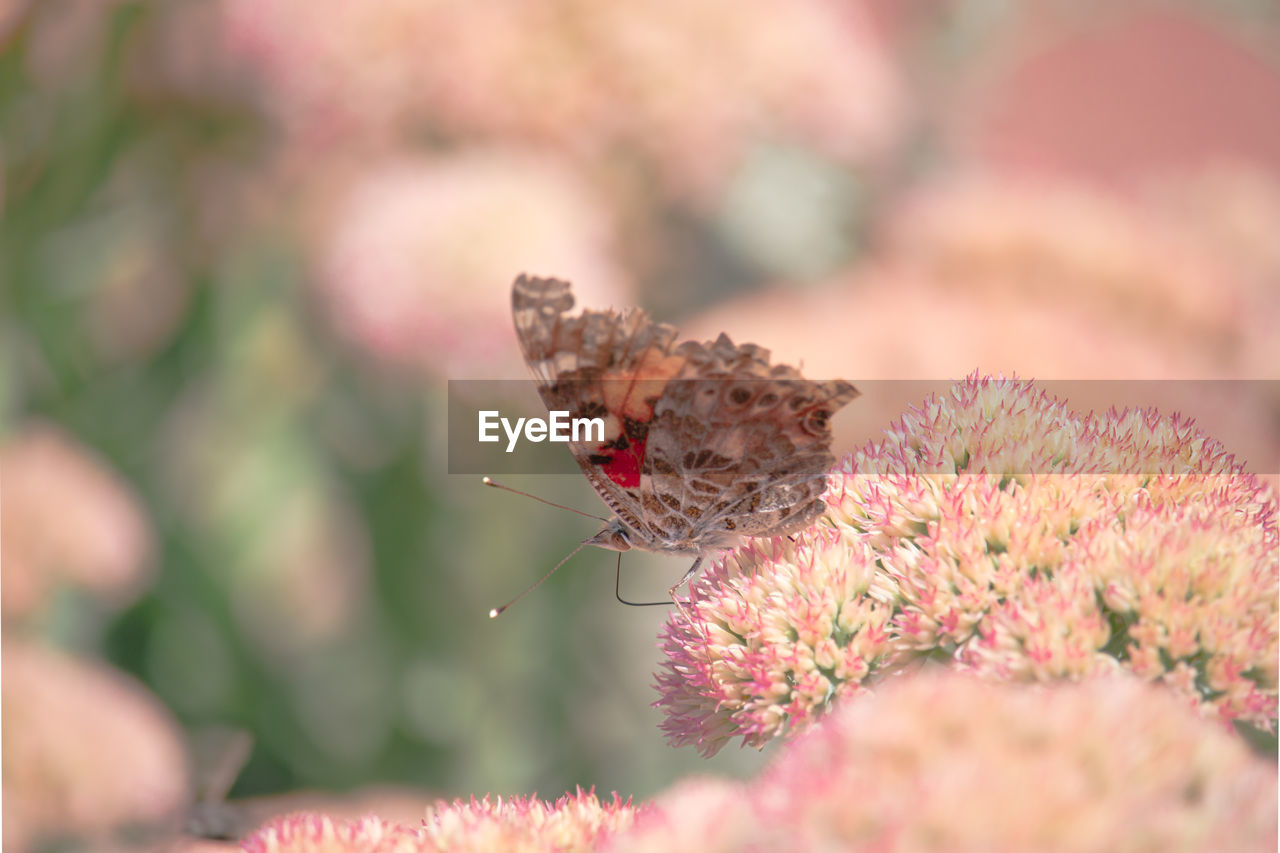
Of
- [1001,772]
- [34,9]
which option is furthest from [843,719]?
[34,9]

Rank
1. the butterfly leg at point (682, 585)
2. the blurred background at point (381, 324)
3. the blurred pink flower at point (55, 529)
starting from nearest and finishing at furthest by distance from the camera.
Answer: the butterfly leg at point (682, 585) → the blurred pink flower at point (55, 529) → the blurred background at point (381, 324)

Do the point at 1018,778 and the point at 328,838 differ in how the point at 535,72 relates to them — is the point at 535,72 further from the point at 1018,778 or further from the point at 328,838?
the point at 1018,778

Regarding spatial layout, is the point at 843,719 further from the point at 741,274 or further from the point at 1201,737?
the point at 741,274

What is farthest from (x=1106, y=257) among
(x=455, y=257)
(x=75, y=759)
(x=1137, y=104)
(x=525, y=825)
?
(x=1137, y=104)

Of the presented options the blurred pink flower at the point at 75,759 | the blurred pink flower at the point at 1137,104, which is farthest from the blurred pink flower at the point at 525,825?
the blurred pink flower at the point at 1137,104

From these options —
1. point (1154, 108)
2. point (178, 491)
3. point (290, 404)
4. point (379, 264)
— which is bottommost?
point (178, 491)

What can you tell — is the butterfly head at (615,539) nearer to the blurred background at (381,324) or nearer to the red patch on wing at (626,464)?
the red patch on wing at (626,464)

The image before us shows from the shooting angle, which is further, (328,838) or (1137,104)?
(1137,104)
